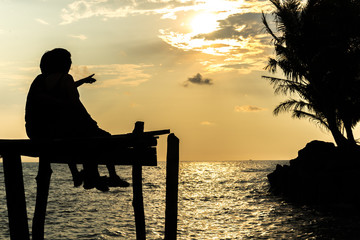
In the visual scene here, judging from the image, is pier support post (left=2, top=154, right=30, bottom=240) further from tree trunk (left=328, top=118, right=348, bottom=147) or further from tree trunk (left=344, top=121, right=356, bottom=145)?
tree trunk (left=344, top=121, right=356, bottom=145)

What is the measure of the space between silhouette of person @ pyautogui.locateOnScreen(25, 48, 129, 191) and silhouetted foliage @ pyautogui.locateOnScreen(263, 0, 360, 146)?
890 inches

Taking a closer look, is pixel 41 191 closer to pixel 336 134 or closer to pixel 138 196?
pixel 138 196

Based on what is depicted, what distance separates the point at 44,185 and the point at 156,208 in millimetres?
25172

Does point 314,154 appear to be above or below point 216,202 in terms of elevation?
above

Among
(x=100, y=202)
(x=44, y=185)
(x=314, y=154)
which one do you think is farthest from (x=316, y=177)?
(x=44, y=185)

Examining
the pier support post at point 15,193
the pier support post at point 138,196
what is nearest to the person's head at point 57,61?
the pier support post at point 15,193

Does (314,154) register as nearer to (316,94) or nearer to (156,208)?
(316,94)

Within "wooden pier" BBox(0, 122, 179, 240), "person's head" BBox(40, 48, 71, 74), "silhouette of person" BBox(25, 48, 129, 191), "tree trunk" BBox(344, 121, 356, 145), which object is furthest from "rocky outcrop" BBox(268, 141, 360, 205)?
"person's head" BBox(40, 48, 71, 74)

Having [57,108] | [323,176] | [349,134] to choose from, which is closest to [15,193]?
[57,108]

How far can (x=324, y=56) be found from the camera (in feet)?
86.2

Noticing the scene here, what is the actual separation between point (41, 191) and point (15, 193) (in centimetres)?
84

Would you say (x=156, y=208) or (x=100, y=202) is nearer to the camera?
(x=156, y=208)

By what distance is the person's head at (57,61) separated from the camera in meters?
6.07

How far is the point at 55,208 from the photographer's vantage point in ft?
108
